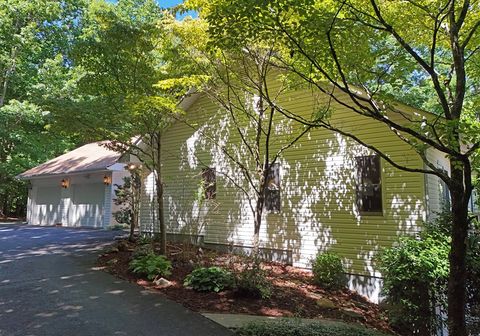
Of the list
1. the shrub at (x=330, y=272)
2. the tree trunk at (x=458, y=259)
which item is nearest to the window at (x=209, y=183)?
the shrub at (x=330, y=272)

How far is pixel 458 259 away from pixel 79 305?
16.7 feet

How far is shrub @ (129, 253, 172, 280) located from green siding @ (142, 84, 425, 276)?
308cm

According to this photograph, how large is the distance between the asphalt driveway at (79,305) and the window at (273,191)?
4.51 metres

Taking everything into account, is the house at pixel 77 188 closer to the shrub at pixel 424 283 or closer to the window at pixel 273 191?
the window at pixel 273 191

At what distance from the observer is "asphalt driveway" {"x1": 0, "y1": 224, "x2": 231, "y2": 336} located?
4.67 meters

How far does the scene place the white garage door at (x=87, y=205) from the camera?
58.0ft

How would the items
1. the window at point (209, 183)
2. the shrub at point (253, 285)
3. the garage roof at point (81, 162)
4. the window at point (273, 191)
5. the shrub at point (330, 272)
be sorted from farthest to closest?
the garage roof at point (81, 162) → the window at point (209, 183) → the window at point (273, 191) → the shrub at point (330, 272) → the shrub at point (253, 285)

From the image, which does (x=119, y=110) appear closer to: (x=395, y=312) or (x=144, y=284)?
(x=144, y=284)

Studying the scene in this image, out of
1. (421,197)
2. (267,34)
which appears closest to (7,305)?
(267,34)

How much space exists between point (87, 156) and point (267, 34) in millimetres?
17316

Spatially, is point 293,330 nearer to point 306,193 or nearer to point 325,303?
point 325,303

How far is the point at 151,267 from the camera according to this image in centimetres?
743

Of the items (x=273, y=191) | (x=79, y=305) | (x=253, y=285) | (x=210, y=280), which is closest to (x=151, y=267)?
(x=210, y=280)

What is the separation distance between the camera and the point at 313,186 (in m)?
9.38
